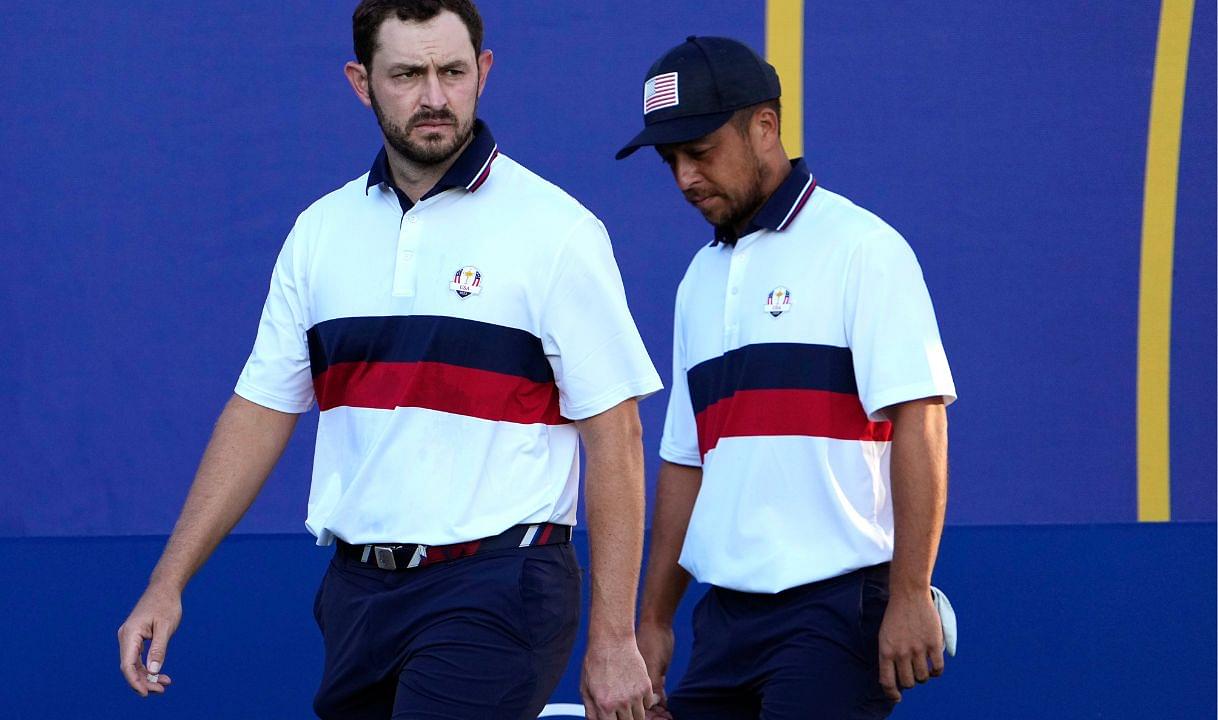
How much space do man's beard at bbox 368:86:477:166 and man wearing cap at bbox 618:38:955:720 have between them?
1.32 ft

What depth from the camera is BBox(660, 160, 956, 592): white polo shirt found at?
2.66m

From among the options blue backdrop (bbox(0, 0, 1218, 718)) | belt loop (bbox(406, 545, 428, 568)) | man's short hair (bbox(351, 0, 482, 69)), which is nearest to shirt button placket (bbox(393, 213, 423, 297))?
man's short hair (bbox(351, 0, 482, 69))

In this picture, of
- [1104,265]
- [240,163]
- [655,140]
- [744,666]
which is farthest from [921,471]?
[240,163]

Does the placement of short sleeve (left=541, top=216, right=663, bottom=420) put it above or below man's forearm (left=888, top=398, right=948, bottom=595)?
above

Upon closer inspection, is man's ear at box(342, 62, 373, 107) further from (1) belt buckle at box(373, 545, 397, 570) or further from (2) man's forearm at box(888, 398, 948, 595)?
(2) man's forearm at box(888, 398, 948, 595)

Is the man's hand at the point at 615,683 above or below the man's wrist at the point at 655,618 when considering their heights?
above

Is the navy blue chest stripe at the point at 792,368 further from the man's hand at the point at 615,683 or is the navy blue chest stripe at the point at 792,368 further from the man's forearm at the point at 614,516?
the man's hand at the point at 615,683

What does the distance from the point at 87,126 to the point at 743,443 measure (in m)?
2.05

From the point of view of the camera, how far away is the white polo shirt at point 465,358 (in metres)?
2.36

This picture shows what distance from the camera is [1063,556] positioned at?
3.78 m

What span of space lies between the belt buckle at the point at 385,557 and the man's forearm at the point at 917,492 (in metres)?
0.85

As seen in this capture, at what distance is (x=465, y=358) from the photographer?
7.82 ft

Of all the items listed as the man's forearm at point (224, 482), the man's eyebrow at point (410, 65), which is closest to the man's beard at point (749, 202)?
the man's eyebrow at point (410, 65)

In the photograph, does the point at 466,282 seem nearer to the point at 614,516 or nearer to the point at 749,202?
the point at 614,516
